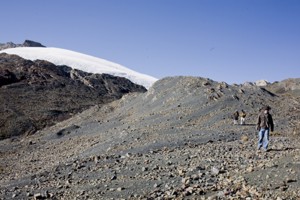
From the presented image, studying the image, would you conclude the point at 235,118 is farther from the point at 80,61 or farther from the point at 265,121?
the point at 80,61

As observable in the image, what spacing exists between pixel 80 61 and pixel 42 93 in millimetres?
46511

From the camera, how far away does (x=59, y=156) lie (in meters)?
22.0

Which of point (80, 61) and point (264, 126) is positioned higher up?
point (80, 61)

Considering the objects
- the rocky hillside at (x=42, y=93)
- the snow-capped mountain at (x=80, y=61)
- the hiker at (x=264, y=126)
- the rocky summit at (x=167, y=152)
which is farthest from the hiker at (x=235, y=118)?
the snow-capped mountain at (x=80, y=61)

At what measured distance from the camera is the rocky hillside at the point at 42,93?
37344 mm

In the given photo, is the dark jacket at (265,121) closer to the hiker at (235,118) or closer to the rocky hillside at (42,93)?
the hiker at (235,118)

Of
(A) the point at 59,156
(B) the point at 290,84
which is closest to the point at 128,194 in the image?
(A) the point at 59,156

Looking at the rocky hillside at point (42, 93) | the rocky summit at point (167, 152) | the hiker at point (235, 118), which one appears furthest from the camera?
the rocky hillside at point (42, 93)

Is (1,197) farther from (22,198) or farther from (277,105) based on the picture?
(277,105)

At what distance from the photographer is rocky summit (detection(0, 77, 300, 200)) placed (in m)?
10.2

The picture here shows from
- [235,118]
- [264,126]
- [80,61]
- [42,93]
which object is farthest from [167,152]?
[80,61]

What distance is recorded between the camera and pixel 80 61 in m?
97.2

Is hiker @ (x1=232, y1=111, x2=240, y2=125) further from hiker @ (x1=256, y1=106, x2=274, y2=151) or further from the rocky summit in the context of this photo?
hiker @ (x1=256, y1=106, x2=274, y2=151)

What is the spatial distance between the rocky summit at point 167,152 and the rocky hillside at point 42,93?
6.02 meters
